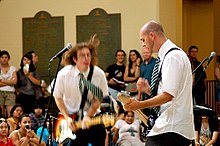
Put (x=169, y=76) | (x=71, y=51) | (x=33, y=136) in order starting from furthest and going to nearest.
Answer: (x=33, y=136) → (x=71, y=51) → (x=169, y=76)

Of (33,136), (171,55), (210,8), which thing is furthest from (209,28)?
(171,55)

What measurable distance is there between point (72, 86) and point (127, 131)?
15.7 ft

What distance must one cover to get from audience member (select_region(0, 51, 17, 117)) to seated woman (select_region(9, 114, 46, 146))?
93.0 inches

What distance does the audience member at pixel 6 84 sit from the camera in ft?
43.7

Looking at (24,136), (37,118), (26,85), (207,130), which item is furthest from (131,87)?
(24,136)

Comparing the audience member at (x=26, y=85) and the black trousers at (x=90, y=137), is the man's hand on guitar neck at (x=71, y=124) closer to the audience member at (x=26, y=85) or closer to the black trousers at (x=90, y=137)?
the black trousers at (x=90, y=137)

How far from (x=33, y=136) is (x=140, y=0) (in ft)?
14.6

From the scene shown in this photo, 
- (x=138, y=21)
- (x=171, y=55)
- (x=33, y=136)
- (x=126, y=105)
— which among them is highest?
(x=138, y=21)

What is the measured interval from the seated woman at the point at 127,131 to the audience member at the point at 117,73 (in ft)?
2.99

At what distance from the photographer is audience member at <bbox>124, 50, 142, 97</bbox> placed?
12914 mm

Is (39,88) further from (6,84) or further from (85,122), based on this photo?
(85,122)

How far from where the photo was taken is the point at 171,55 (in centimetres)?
542

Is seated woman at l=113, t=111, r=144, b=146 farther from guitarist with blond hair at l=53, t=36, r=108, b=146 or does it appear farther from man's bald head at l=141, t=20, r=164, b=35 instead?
man's bald head at l=141, t=20, r=164, b=35

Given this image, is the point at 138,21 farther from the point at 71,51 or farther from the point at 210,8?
the point at 71,51
